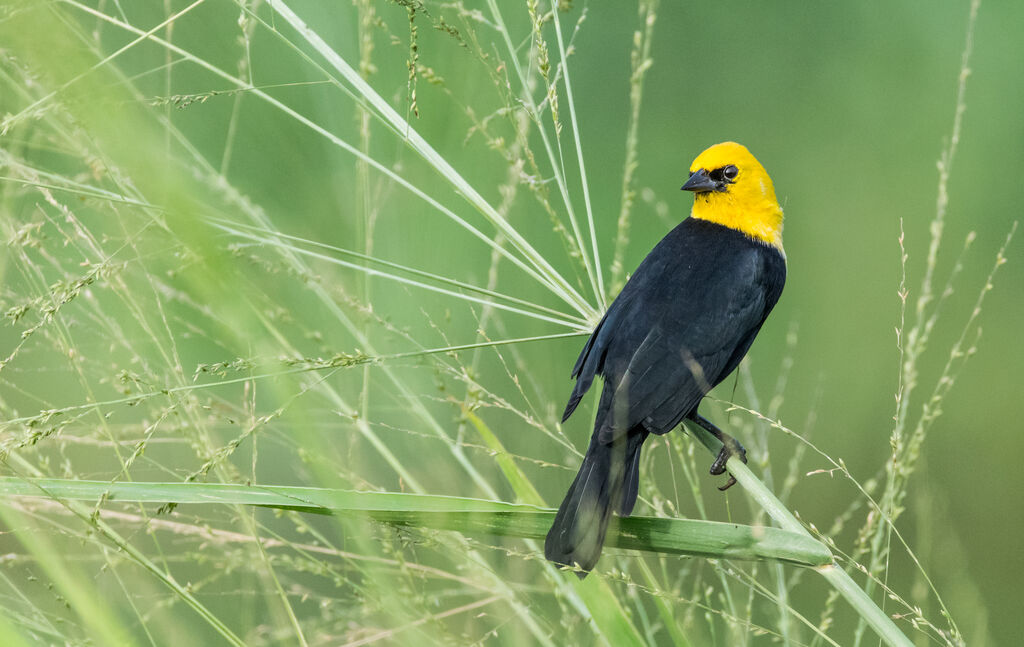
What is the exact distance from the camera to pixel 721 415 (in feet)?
7.27

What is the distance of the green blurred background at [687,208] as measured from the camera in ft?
7.37

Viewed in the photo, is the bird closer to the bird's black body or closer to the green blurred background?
the bird's black body

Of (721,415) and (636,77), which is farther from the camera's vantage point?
(721,415)

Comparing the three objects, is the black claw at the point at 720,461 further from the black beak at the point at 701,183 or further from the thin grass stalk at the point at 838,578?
the black beak at the point at 701,183

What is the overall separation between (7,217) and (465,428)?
0.93 metres

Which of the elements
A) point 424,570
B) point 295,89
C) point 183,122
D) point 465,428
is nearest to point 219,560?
point 424,570

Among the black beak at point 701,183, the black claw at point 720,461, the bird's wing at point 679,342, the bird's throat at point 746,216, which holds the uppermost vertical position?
the black beak at point 701,183

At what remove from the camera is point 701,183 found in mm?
2586

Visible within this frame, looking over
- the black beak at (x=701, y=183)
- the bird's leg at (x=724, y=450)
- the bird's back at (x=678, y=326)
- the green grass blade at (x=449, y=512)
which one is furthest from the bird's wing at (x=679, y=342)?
the green grass blade at (x=449, y=512)

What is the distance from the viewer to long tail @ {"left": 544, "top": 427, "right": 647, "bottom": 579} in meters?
1.59

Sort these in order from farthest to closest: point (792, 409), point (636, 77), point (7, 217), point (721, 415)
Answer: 1. point (792, 409)
2. point (721, 415)
3. point (636, 77)
4. point (7, 217)

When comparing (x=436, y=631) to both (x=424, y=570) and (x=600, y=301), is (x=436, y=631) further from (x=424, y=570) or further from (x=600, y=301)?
(x=600, y=301)

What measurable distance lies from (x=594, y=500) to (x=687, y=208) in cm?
283

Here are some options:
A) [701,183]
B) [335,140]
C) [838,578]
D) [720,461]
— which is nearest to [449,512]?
[838,578]
